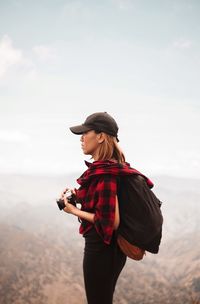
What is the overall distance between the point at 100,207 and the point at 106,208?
47 mm

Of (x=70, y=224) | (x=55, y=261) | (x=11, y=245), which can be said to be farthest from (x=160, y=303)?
(x=70, y=224)

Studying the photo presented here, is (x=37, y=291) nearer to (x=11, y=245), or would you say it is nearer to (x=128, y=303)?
(x=128, y=303)

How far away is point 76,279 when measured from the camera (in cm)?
3133

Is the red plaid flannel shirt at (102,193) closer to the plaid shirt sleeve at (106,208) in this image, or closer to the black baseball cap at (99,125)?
the plaid shirt sleeve at (106,208)

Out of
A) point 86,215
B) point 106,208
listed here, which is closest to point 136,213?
point 106,208

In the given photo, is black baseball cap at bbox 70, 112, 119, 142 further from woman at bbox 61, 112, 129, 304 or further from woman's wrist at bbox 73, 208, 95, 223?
woman's wrist at bbox 73, 208, 95, 223

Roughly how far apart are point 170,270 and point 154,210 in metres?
51.3

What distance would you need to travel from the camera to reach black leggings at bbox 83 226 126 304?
8.03ft

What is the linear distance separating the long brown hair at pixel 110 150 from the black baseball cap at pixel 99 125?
0.05m

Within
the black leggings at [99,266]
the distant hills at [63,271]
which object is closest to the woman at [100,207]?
the black leggings at [99,266]

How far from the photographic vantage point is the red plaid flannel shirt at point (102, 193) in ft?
7.73

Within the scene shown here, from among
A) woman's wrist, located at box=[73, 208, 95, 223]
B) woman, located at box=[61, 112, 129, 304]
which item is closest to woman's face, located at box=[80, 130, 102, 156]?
woman, located at box=[61, 112, 129, 304]

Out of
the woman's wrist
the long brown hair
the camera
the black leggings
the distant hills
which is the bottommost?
the distant hills

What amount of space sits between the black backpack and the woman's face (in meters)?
0.39
